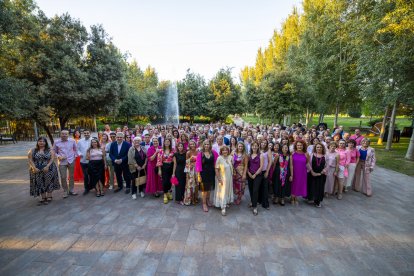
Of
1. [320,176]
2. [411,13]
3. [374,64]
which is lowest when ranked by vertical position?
[320,176]

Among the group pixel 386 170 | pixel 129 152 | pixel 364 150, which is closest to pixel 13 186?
pixel 129 152

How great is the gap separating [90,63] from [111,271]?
1302cm

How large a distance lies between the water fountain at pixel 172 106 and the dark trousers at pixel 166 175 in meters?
25.0

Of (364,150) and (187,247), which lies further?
(364,150)

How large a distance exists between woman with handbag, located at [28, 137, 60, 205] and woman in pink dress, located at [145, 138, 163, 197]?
2.66 metres

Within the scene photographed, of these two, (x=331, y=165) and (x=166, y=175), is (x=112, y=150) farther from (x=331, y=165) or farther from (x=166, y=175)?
(x=331, y=165)

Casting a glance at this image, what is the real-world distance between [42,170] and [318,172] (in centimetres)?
768

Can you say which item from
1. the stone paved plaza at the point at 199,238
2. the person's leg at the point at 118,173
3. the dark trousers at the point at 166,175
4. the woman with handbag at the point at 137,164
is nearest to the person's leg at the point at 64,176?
the stone paved plaza at the point at 199,238

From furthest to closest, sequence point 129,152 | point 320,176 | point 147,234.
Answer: point 129,152 → point 320,176 → point 147,234

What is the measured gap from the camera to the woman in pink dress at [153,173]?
6.19 m

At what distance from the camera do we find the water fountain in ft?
104

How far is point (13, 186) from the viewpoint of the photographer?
7656 mm

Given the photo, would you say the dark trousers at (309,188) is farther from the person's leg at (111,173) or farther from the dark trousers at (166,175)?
the person's leg at (111,173)

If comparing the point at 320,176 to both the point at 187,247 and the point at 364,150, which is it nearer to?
the point at 364,150
